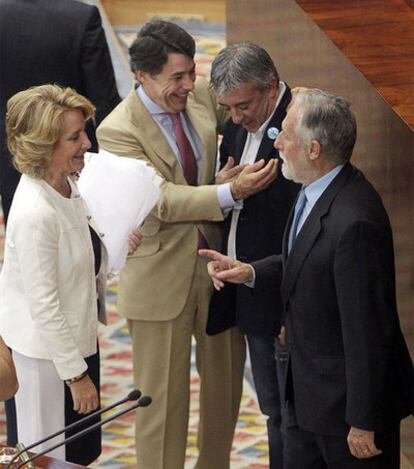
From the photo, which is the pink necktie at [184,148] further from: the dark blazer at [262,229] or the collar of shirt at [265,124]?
the collar of shirt at [265,124]

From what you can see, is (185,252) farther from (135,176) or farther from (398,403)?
(398,403)

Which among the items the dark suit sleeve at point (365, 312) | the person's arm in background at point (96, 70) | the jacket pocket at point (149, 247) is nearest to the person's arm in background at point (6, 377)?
the dark suit sleeve at point (365, 312)

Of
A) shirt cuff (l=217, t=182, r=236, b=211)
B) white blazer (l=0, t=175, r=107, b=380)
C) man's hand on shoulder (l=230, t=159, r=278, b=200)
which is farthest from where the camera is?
shirt cuff (l=217, t=182, r=236, b=211)

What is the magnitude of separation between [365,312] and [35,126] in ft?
3.65

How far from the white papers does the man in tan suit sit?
2.9 inches

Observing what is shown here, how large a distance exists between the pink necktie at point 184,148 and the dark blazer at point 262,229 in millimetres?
135

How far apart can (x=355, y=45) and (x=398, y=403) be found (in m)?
1.24

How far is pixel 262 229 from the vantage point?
4.39 metres

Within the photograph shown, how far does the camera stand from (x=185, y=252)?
4574 millimetres

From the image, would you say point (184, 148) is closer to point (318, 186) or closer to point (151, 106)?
point (151, 106)

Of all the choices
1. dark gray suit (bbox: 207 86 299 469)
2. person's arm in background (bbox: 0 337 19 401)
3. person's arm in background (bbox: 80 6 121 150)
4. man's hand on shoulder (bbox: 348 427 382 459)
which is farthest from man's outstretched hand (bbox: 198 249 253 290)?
person's arm in background (bbox: 80 6 121 150)

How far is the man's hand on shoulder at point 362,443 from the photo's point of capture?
3621 mm

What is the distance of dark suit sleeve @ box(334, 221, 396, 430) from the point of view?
11.6 ft

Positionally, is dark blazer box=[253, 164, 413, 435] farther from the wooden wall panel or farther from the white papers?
the white papers
